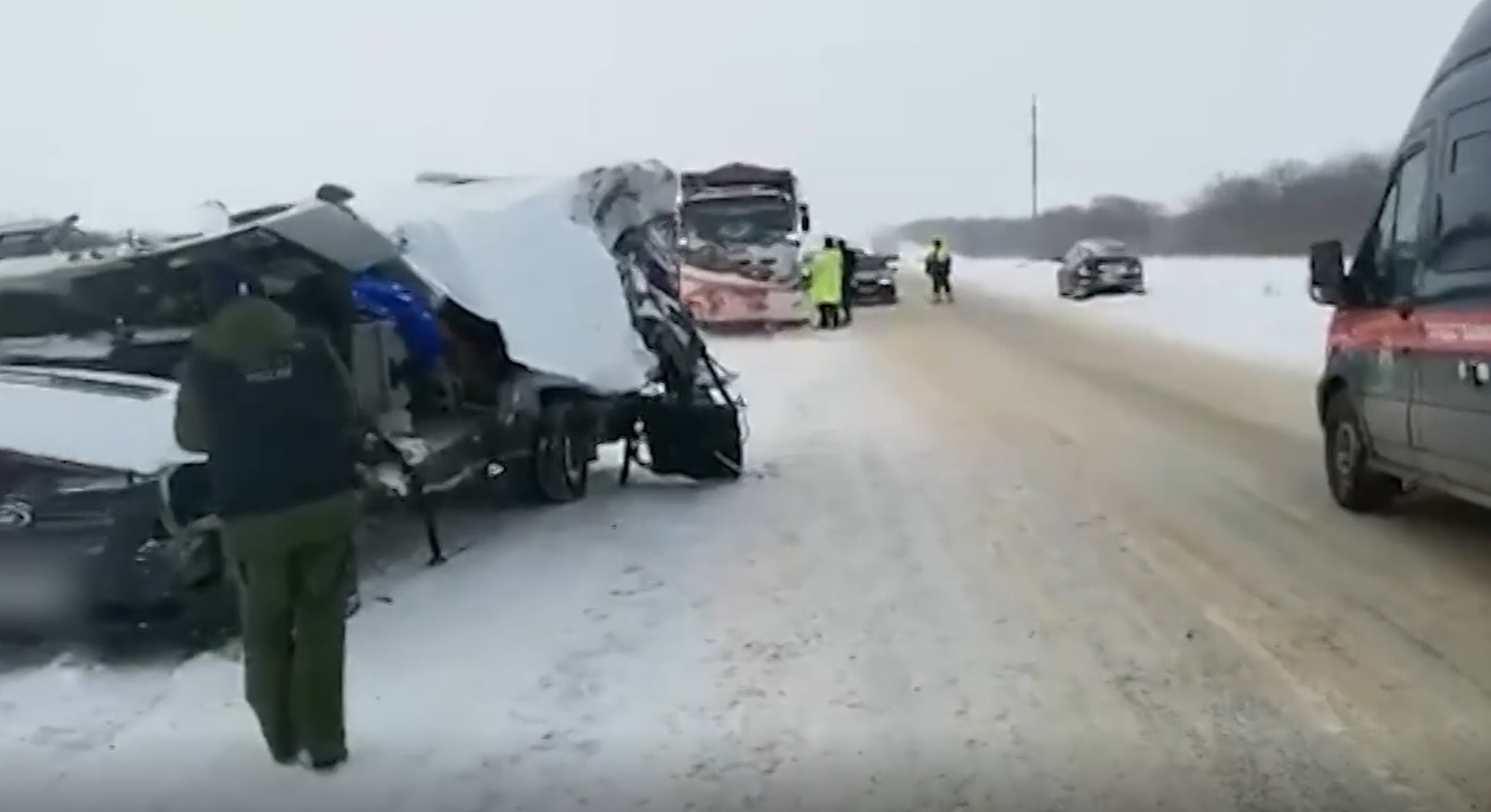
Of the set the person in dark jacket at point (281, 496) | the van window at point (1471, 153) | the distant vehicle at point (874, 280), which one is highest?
the van window at point (1471, 153)

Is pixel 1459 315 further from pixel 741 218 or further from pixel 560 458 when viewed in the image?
pixel 741 218

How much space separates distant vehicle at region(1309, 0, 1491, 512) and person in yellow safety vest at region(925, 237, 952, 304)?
2944cm

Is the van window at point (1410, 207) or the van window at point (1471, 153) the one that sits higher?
the van window at point (1471, 153)

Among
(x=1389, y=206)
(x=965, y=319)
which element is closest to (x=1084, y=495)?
(x=1389, y=206)

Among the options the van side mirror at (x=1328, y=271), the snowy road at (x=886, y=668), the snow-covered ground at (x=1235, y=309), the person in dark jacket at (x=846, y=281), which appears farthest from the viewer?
the person in dark jacket at (x=846, y=281)

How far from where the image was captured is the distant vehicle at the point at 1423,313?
744 cm

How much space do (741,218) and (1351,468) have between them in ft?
66.7

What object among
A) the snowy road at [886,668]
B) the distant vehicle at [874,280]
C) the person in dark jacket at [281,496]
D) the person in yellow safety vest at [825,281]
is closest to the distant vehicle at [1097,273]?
the distant vehicle at [874,280]

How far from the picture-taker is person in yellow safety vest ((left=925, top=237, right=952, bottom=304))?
39.1 metres

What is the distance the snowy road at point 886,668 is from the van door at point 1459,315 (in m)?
0.56

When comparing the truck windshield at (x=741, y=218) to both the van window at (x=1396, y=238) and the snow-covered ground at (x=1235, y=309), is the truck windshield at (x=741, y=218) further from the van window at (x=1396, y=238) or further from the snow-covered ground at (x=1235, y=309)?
the van window at (x=1396, y=238)

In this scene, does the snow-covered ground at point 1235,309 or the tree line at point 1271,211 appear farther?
the snow-covered ground at point 1235,309

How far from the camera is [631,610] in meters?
7.21

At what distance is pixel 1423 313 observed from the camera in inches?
317
